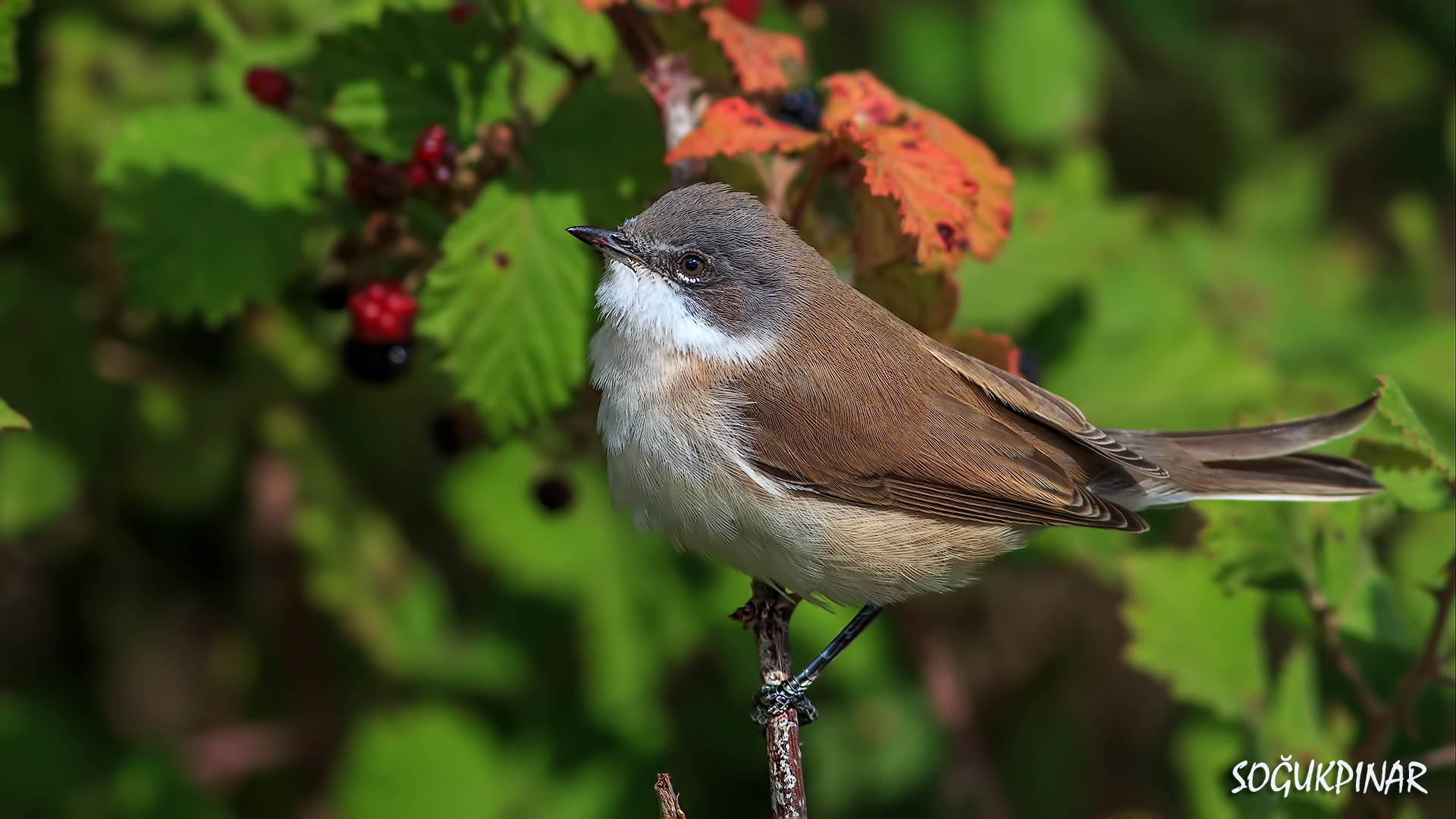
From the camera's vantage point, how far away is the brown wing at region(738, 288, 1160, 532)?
9.91 feet

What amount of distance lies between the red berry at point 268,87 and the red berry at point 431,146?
532 millimetres

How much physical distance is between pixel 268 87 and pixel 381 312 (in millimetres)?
666

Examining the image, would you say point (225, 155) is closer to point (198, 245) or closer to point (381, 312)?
point (198, 245)

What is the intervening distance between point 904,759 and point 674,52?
2.52 meters

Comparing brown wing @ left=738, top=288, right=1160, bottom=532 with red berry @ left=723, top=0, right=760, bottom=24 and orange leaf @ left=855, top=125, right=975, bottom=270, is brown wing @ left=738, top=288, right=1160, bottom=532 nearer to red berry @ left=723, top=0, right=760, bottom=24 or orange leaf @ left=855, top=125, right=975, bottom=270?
orange leaf @ left=855, top=125, right=975, bottom=270

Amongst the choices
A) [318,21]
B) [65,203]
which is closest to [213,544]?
[65,203]

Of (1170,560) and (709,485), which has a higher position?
(1170,560)

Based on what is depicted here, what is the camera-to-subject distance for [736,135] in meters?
2.62

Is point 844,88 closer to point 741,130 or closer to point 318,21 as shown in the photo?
point 741,130

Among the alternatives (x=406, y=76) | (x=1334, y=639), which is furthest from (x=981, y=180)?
(x=1334, y=639)

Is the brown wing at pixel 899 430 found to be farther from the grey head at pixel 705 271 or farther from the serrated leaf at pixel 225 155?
the serrated leaf at pixel 225 155

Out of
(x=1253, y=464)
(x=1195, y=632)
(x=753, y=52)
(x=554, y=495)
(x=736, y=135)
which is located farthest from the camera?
(x=1195, y=632)

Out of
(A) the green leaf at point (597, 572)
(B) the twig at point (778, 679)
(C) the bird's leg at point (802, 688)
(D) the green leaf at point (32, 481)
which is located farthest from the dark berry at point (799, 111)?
(D) the green leaf at point (32, 481)

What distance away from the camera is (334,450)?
426 centimetres
